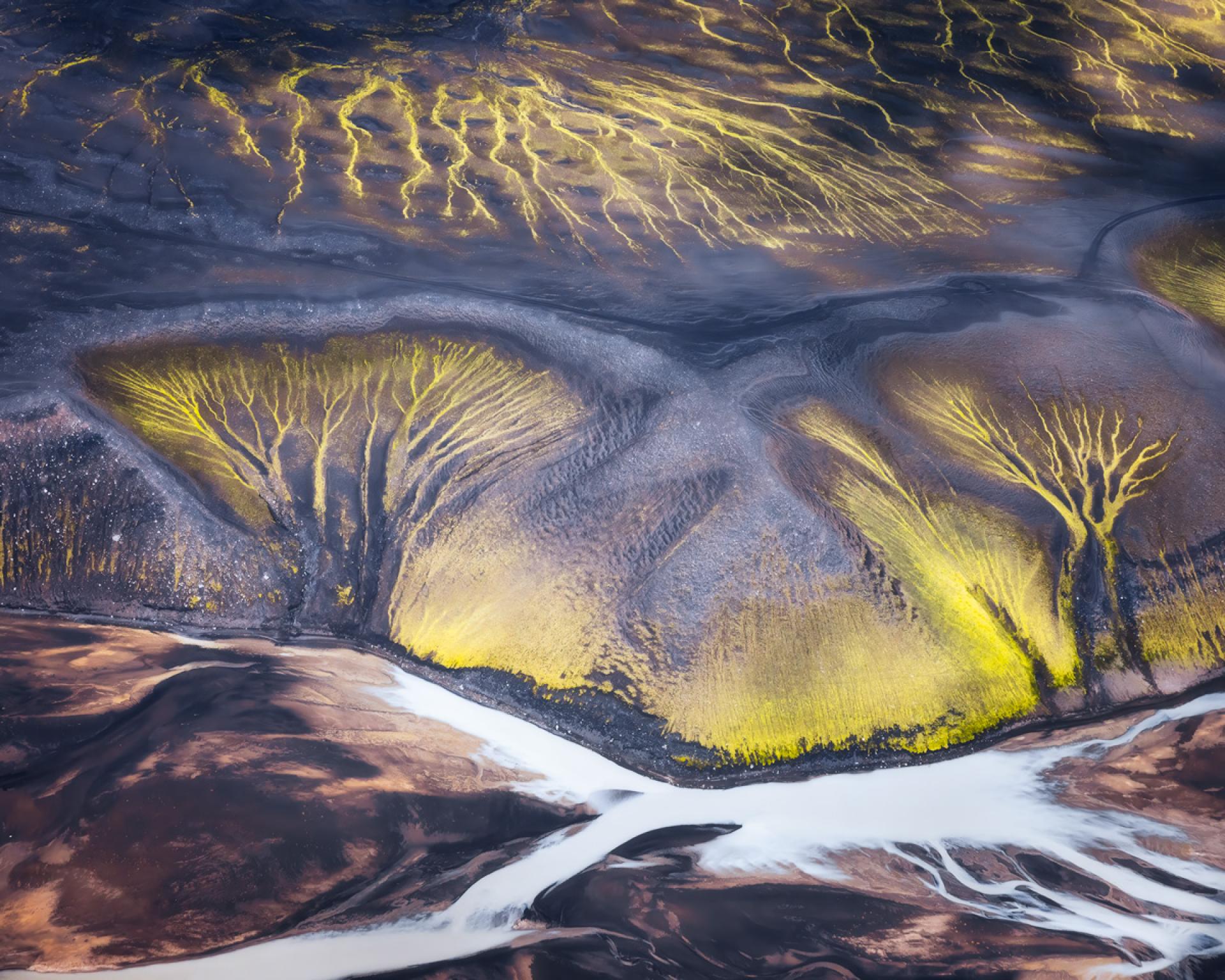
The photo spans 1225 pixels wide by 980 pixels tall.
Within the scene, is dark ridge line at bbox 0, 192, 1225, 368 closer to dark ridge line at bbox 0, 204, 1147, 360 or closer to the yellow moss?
dark ridge line at bbox 0, 204, 1147, 360

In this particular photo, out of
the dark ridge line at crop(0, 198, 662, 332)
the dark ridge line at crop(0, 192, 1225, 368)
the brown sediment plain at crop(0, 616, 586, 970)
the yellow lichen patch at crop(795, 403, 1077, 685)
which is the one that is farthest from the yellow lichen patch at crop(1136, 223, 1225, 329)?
the brown sediment plain at crop(0, 616, 586, 970)

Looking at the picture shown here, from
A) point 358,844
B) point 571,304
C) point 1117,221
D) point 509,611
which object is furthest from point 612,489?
point 1117,221

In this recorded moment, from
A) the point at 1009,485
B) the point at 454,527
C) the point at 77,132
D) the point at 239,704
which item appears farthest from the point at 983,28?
the point at 239,704

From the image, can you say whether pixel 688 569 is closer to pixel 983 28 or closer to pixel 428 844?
pixel 428 844

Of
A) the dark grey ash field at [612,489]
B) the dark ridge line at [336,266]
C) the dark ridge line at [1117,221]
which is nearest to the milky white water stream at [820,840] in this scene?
the dark grey ash field at [612,489]

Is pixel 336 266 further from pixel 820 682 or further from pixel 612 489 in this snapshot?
pixel 820 682
